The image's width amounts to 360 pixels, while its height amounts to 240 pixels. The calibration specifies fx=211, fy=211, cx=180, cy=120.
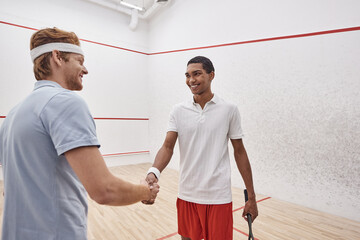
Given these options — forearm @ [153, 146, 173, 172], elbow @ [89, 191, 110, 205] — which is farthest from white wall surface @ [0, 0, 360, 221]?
elbow @ [89, 191, 110, 205]

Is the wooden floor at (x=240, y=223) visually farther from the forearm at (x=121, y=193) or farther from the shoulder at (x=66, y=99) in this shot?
the shoulder at (x=66, y=99)

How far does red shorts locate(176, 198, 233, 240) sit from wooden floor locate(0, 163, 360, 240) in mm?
790

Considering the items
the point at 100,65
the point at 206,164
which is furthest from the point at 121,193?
the point at 100,65

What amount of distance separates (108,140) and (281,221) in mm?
3408

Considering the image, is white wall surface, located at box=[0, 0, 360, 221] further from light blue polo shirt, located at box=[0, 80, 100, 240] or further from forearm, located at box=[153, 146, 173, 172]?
light blue polo shirt, located at box=[0, 80, 100, 240]

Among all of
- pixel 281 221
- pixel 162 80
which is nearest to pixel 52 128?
pixel 281 221

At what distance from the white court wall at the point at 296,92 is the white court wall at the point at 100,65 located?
1987 mm

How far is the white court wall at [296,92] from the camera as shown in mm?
2078

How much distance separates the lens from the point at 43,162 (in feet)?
1.69

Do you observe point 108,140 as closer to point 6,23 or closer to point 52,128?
point 6,23

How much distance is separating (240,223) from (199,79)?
59.9 inches

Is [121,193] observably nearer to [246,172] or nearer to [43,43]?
[43,43]

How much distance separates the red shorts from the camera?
0.99 meters

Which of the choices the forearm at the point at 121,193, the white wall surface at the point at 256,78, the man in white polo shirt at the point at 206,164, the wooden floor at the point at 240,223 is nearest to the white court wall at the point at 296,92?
the white wall surface at the point at 256,78
